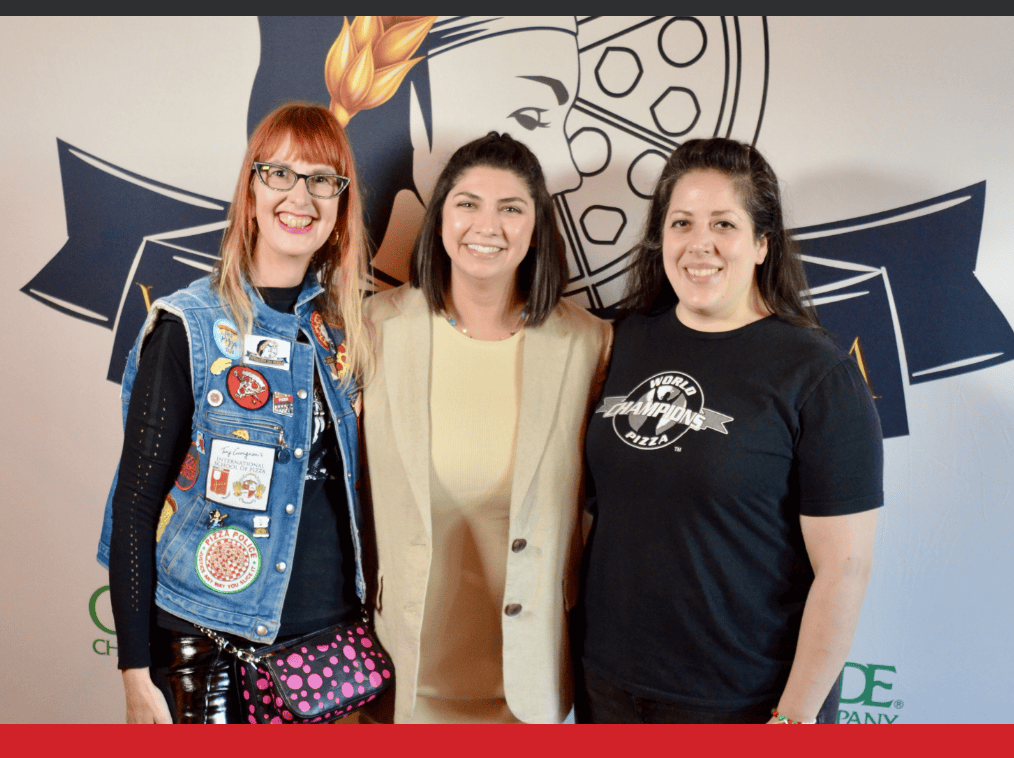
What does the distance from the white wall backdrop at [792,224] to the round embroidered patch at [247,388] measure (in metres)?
0.94

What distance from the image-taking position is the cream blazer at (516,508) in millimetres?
1958

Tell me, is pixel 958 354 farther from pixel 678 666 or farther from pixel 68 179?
pixel 68 179

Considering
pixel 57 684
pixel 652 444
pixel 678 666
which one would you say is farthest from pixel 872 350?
pixel 57 684

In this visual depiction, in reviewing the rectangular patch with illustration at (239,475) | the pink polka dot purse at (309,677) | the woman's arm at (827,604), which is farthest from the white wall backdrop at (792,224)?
the pink polka dot purse at (309,677)

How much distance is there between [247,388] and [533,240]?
890 mm

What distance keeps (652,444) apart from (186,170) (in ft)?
5.61

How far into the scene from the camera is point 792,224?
2365 millimetres

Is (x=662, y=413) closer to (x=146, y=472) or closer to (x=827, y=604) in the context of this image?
(x=827, y=604)

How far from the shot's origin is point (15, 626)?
2.61 meters

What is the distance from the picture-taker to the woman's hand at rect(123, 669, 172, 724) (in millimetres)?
1681

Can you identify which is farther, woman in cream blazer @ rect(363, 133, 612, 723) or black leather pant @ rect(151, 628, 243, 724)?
woman in cream blazer @ rect(363, 133, 612, 723)

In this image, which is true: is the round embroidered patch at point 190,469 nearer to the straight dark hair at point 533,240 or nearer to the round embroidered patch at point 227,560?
the round embroidered patch at point 227,560

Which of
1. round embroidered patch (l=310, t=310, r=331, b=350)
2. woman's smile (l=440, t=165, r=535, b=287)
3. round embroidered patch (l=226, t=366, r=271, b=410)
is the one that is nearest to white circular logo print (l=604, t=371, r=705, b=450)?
woman's smile (l=440, t=165, r=535, b=287)

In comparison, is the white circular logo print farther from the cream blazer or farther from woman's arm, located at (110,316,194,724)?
woman's arm, located at (110,316,194,724)
